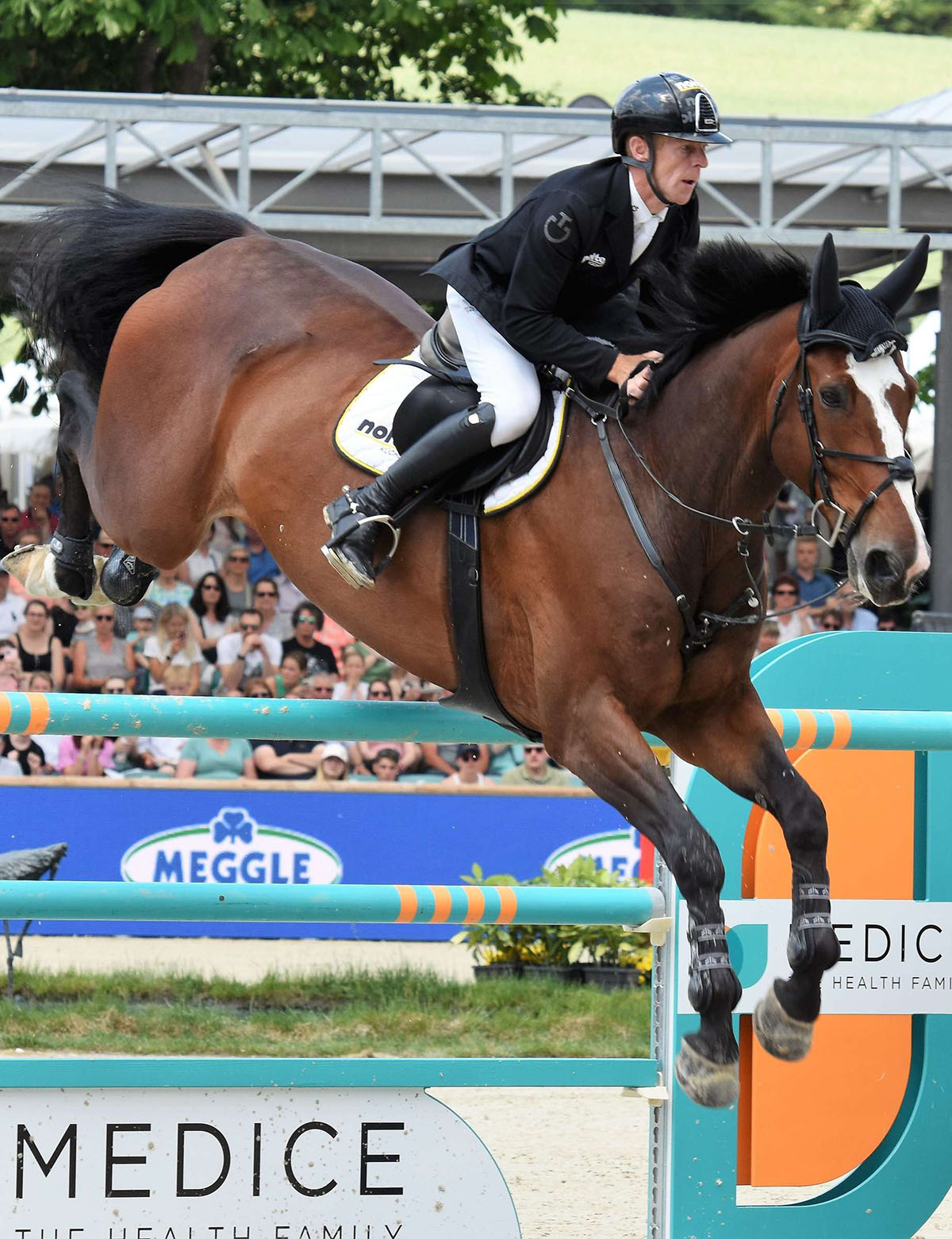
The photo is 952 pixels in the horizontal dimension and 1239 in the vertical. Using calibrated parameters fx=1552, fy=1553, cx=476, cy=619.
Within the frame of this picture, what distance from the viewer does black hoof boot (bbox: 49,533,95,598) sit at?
169 inches

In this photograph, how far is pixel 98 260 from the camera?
4328mm

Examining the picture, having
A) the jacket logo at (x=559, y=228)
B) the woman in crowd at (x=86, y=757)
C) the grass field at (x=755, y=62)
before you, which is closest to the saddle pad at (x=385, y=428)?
the jacket logo at (x=559, y=228)

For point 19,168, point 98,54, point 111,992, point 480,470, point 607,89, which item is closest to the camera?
point 480,470

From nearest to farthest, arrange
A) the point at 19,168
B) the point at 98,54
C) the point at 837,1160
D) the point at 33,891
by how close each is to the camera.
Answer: the point at 33,891
the point at 837,1160
the point at 19,168
the point at 98,54

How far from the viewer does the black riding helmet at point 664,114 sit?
3.25m

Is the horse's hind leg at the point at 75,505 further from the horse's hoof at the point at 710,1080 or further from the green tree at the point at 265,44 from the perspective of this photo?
the green tree at the point at 265,44

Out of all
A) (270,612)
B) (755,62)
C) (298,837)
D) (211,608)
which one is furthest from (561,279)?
(755,62)

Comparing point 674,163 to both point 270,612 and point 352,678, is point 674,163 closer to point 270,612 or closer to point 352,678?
point 352,678

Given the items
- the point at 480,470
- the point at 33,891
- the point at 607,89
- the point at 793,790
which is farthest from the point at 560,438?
the point at 607,89

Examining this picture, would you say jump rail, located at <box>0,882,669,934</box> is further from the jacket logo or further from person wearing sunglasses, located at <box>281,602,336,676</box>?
person wearing sunglasses, located at <box>281,602,336,676</box>

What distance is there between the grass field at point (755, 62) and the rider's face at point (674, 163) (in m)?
38.9

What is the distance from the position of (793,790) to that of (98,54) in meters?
11.4

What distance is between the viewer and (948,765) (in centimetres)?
422

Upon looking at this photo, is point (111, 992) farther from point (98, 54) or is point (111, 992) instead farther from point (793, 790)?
point (98, 54)
